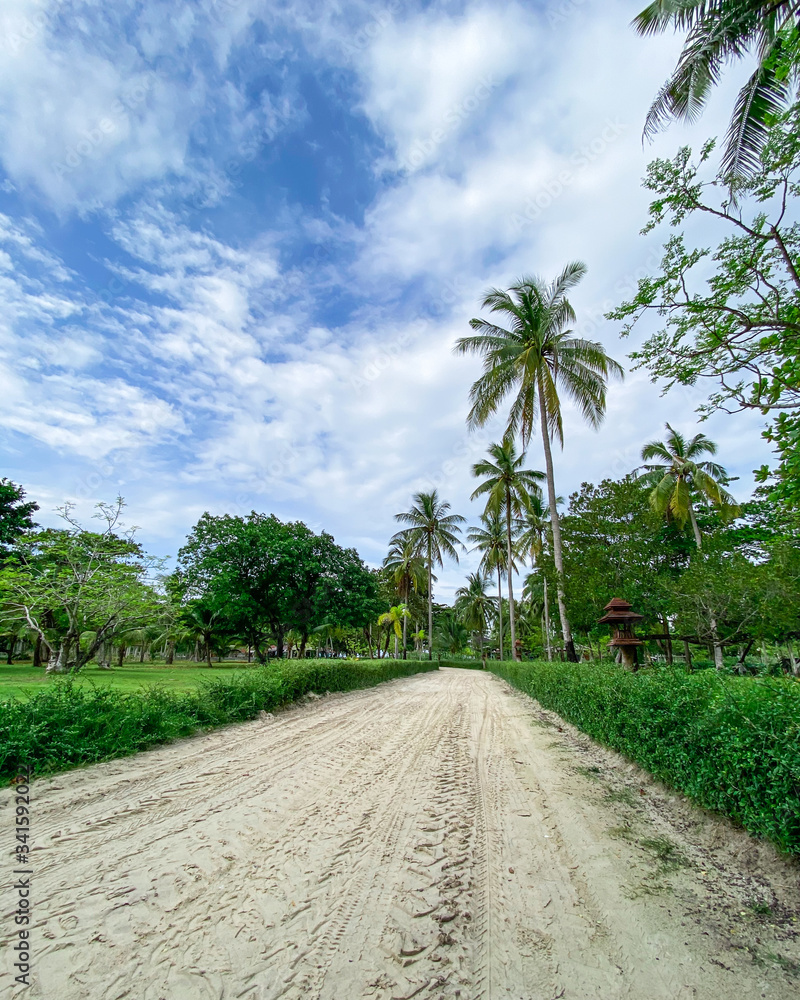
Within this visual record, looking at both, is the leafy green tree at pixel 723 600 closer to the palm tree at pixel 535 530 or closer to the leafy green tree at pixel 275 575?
the palm tree at pixel 535 530

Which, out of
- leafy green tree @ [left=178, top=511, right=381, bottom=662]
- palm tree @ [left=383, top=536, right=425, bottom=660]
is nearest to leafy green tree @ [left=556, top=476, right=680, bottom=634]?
leafy green tree @ [left=178, top=511, right=381, bottom=662]

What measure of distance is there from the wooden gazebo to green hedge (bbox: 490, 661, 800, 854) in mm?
3126

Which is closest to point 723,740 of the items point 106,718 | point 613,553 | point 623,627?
point 623,627

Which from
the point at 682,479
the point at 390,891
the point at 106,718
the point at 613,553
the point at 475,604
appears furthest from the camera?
the point at 475,604

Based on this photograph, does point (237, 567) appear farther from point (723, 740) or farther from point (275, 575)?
point (723, 740)

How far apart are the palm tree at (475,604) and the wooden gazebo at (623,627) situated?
36621 millimetres

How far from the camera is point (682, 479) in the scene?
68.1ft

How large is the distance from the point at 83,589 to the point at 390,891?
12474 mm

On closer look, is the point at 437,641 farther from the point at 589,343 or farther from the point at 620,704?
the point at 620,704

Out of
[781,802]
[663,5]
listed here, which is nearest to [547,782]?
[781,802]

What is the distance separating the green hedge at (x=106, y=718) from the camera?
4.52m

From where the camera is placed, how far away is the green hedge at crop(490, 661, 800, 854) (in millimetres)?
2684

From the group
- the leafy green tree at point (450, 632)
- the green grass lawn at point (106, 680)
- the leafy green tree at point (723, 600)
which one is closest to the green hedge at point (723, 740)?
the leafy green tree at point (723, 600)

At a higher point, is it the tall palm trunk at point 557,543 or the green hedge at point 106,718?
Result: the tall palm trunk at point 557,543
